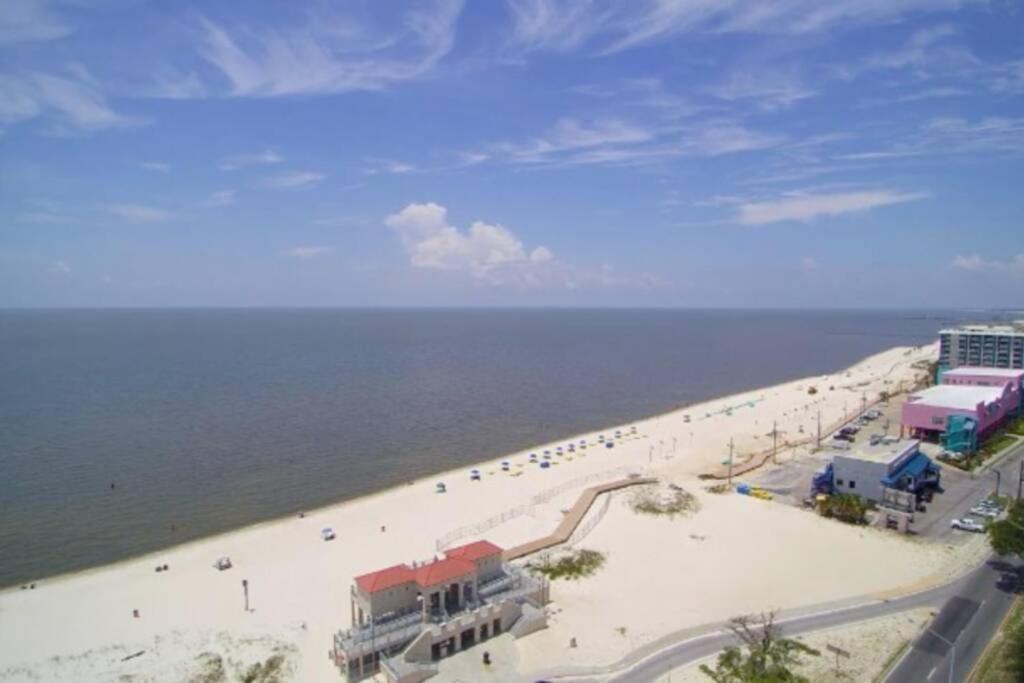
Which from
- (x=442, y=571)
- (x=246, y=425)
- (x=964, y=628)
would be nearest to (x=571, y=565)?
(x=442, y=571)

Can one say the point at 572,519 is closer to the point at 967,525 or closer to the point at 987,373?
the point at 967,525

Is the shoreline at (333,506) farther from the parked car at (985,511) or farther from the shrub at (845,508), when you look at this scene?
the parked car at (985,511)

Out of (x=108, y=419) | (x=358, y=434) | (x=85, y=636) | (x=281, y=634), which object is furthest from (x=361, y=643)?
(x=108, y=419)

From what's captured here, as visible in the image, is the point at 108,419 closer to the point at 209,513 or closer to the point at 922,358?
the point at 209,513

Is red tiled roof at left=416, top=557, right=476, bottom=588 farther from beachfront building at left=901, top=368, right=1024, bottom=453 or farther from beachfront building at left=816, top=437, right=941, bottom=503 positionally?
beachfront building at left=901, top=368, right=1024, bottom=453

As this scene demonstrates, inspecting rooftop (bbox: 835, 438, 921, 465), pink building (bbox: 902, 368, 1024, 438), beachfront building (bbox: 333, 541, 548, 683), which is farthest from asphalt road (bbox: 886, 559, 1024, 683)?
pink building (bbox: 902, 368, 1024, 438)

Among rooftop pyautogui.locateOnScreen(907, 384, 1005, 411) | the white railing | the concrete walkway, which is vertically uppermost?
rooftop pyautogui.locateOnScreen(907, 384, 1005, 411)

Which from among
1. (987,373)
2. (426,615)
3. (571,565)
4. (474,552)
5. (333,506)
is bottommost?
(333,506)
